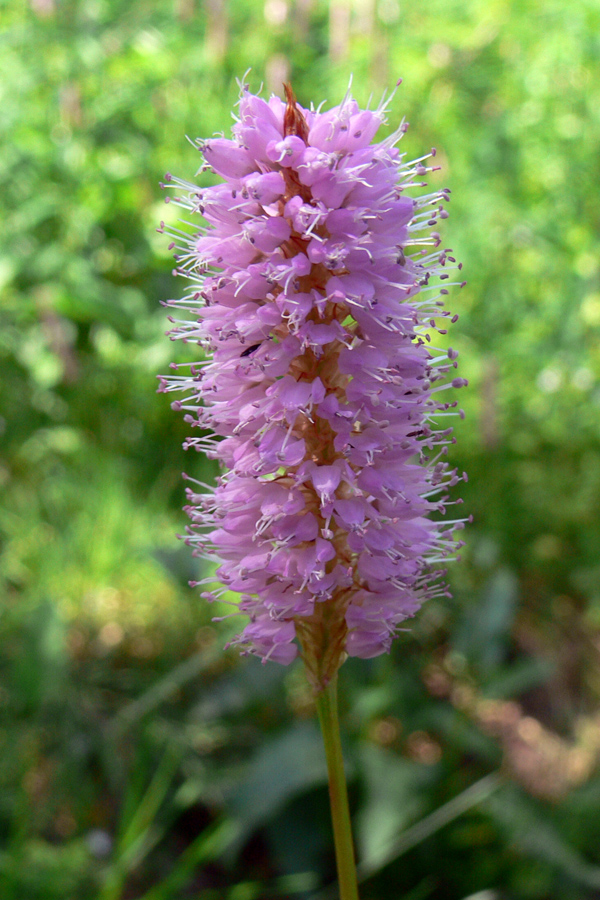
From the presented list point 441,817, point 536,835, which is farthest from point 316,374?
point 536,835

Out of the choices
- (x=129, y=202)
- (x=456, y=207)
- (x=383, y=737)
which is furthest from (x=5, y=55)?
(x=383, y=737)

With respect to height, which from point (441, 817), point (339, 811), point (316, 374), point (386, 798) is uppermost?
point (316, 374)

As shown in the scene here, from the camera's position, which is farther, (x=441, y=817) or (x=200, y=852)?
(x=200, y=852)

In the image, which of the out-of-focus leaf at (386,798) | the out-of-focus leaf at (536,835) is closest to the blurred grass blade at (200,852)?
the out-of-focus leaf at (386,798)

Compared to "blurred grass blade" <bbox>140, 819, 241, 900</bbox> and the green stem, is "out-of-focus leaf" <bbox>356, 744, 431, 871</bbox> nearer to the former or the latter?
"blurred grass blade" <bbox>140, 819, 241, 900</bbox>

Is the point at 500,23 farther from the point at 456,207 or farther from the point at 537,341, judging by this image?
the point at 537,341

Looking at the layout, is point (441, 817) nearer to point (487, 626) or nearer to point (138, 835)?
point (138, 835)
